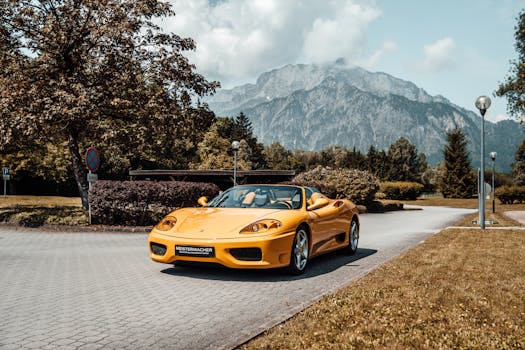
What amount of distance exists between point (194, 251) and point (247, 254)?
73 cm

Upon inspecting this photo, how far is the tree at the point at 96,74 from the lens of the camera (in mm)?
15977

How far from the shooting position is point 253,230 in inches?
270

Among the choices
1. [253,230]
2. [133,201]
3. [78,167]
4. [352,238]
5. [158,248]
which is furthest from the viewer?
[78,167]

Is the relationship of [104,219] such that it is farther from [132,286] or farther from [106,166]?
[106,166]

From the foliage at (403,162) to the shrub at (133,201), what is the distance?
82.8 meters

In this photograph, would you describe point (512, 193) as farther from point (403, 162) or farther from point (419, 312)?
point (403, 162)

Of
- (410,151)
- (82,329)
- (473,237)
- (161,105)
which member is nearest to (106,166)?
(161,105)

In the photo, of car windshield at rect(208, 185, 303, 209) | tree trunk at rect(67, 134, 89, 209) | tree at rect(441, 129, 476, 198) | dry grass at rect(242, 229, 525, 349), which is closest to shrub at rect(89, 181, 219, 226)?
tree trunk at rect(67, 134, 89, 209)

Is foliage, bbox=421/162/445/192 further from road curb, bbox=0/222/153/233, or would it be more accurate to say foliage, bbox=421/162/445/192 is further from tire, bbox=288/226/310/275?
tire, bbox=288/226/310/275

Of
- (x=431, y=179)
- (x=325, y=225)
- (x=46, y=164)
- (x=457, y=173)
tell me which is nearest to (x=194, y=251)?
(x=325, y=225)

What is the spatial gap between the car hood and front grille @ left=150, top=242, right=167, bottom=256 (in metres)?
0.25

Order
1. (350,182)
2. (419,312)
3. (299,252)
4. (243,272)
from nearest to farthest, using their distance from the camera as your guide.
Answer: (419,312) < (299,252) < (243,272) < (350,182)

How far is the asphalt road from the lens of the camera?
4.23 m

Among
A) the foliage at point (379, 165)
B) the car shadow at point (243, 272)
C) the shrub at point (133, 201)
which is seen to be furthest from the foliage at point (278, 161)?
the car shadow at point (243, 272)
